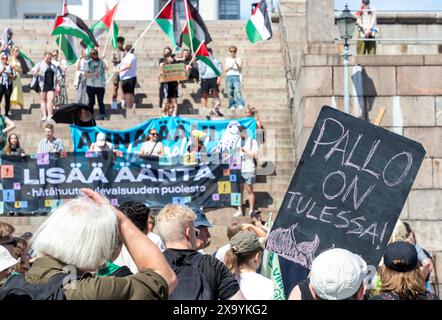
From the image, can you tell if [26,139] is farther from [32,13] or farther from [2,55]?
[32,13]

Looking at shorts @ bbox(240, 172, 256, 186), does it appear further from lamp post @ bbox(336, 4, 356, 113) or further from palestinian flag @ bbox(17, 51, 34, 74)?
palestinian flag @ bbox(17, 51, 34, 74)

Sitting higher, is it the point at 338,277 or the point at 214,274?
the point at 338,277

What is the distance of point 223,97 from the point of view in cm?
1952

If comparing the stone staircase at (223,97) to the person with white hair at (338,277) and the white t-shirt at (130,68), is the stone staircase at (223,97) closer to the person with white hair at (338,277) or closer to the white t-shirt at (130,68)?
the white t-shirt at (130,68)

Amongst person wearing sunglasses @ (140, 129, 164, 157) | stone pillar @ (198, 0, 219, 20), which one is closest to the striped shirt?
person wearing sunglasses @ (140, 129, 164, 157)

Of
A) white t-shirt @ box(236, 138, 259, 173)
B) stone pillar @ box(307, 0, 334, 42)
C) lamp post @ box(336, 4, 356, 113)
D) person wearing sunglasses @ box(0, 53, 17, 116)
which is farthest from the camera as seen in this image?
person wearing sunglasses @ box(0, 53, 17, 116)

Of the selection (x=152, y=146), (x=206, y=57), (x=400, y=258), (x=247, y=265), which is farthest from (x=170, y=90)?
(x=400, y=258)

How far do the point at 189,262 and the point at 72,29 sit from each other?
47.7 ft

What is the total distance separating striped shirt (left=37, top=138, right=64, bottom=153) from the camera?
15.4m

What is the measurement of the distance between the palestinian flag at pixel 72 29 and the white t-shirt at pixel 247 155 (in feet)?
16.4

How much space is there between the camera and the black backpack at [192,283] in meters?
5.13

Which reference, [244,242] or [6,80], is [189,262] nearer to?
[244,242]

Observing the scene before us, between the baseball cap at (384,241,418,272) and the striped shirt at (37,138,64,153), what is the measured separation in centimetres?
1101
